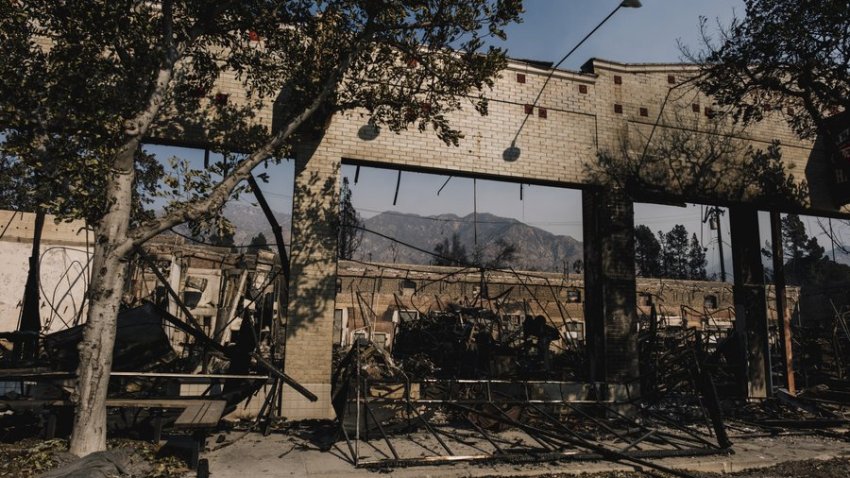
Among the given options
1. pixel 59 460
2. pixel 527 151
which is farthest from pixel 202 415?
pixel 527 151

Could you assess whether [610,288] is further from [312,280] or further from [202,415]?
[202,415]

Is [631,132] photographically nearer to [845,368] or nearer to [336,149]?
[336,149]

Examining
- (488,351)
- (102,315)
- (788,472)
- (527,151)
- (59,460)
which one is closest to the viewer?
(59,460)

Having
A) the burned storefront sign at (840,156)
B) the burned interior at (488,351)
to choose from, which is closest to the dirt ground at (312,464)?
the burned interior at (488,351)

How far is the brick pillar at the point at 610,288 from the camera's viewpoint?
11992mm

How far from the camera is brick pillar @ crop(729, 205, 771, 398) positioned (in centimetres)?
1440

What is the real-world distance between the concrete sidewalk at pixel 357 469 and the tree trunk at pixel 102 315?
1.55 meters

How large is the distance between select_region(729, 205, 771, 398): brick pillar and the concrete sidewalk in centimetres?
582

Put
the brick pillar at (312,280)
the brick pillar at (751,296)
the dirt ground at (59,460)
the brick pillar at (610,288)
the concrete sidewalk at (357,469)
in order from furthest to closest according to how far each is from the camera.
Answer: the brick pillar at (751,296) < the brick pillar at (610,288) < the brick pillar at (312,280) < the concrete sidewalk at (357,469) < the dirt ground at (59,460)

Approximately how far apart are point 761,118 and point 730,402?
7365 mm

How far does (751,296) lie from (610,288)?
17.9ft

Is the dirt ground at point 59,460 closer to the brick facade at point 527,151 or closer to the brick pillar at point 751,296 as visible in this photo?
the brick facade at point 527,151

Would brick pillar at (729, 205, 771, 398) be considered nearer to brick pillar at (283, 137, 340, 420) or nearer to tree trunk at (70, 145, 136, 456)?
brick pillar at (283, 137, 340, 420)

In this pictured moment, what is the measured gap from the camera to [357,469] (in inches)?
267
